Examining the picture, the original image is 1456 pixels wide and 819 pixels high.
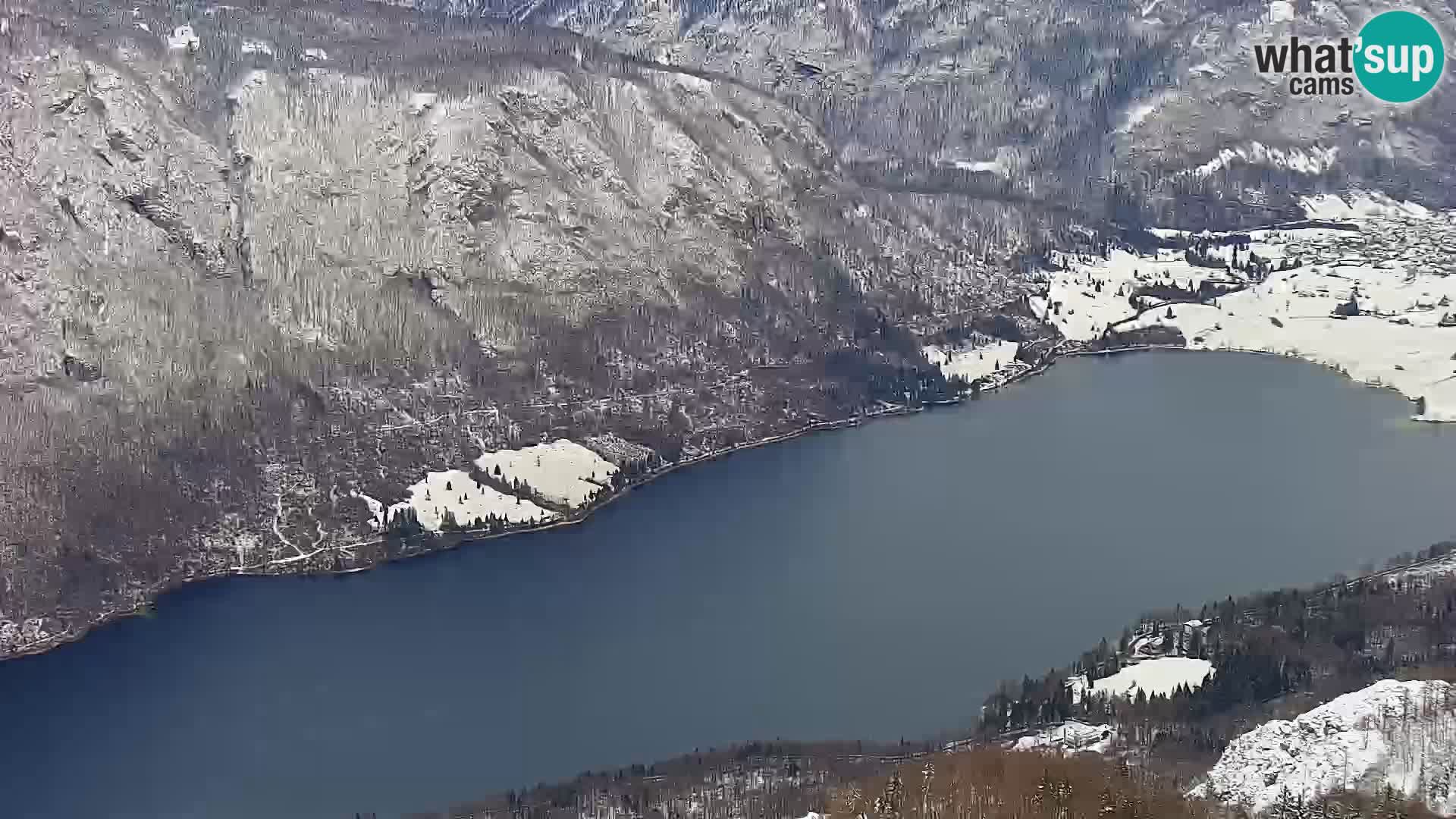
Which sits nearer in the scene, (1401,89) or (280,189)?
(280,189)

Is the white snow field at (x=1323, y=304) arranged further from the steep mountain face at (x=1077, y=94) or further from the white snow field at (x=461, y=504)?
the white snow field at (x=461, y=504)

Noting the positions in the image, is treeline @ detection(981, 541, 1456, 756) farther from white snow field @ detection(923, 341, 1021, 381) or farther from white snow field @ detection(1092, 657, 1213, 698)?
white snow field @ detection(923, 341, 1021, 381)

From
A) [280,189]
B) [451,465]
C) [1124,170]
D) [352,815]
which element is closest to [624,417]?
[451,465]

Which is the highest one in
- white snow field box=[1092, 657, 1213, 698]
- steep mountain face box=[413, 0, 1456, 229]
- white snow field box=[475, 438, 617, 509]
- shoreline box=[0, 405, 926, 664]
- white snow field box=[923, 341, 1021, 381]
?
steep mountain face box=[413, 0, 1456, 229]

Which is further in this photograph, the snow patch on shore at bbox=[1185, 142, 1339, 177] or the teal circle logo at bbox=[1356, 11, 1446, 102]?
the teal circle logo at bbox=[1356, 11, 1446, 102]

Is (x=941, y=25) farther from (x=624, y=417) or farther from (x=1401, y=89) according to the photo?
(x=624, y=417)

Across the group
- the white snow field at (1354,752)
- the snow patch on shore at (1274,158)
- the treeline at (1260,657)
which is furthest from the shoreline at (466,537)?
the snow patch on shore at (1274,158)

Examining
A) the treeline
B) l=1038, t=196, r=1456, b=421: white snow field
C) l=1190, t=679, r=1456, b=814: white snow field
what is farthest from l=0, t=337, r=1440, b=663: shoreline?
l=1190, t=679, r=1456, b=814: white snow field
